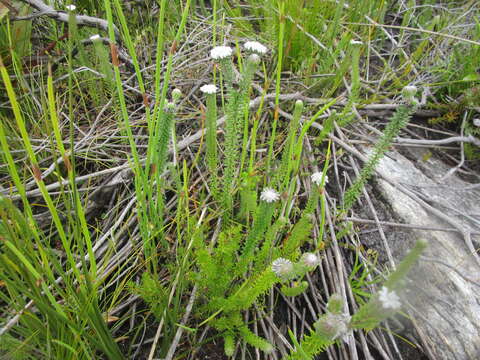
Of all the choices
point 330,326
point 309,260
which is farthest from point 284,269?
point 330,326

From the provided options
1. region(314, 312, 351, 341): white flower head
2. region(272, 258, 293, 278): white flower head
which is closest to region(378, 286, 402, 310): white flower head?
region(314, 312, 351, 341): white flower head

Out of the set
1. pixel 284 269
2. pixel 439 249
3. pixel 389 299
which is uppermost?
pixel 389 299

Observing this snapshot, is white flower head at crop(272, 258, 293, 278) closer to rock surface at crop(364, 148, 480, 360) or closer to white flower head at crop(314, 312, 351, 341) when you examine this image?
white flower head at crop(314, 312, 351, 341)

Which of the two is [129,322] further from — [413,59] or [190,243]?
[413,59]

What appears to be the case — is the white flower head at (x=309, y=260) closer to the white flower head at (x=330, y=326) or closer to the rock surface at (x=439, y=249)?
the white flower head at (x=330, y=326)

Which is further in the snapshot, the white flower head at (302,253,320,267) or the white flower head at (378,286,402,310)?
the white flower head at (302,253,320,267)

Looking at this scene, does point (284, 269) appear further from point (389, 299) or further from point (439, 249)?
point (439, 249)
